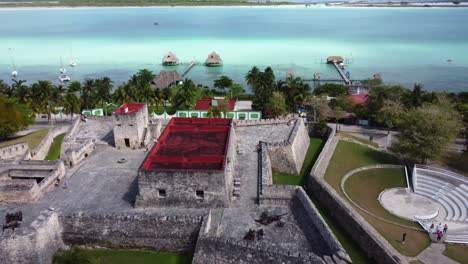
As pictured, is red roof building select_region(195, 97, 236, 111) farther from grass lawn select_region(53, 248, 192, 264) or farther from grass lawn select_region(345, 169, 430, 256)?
grass lawn select_region(53, 248, 192, 264)

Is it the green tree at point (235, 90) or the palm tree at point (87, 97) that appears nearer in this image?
the palm tree at point (87, 97)

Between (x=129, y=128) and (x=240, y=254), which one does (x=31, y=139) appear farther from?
(x=240, y=254)

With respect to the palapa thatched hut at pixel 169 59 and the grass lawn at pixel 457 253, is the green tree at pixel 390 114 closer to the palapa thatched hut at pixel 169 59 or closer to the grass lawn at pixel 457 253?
the grass lawn at pixel 457 253

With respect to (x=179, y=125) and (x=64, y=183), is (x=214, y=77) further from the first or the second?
(x=64, y=183)

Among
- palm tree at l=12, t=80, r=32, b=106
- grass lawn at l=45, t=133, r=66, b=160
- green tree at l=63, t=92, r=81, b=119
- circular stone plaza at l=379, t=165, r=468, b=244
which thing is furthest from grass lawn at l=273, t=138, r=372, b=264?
palm tree at l=12, t=80, r=32, b=106

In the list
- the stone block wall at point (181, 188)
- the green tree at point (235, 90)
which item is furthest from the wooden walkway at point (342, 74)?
the stone block wall at point (181, 188)

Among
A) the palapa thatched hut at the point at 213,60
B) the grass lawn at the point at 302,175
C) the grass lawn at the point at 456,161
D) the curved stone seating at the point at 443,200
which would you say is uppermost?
the palapa thatched hut at the point at 213,60
